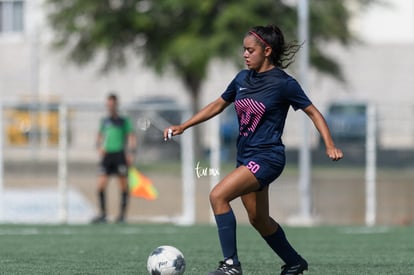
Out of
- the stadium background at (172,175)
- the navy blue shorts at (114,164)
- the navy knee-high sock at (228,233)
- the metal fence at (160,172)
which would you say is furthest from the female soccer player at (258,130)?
the stadium background at (172,175)

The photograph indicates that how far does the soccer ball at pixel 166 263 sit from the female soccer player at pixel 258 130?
364 millimetres

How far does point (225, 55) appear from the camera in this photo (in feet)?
101

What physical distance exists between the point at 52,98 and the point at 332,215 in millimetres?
22355

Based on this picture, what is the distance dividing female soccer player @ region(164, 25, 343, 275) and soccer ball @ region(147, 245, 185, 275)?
36cm

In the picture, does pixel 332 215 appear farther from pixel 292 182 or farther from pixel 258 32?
pixel 258 32

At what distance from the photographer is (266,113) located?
842 cm

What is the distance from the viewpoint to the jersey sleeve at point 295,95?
8.42m

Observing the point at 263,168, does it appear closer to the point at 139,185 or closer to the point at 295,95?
the point at 295,95

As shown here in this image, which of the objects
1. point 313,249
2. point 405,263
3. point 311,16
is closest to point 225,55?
point 311,16

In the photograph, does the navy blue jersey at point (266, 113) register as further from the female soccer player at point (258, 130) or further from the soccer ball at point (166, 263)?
the soccer ball at point (166, 263)

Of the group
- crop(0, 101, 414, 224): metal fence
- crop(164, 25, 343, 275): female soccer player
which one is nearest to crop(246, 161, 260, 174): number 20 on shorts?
crop(164, 25, 343, 275): female soccer player

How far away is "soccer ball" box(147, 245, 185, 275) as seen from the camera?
841 centimetres

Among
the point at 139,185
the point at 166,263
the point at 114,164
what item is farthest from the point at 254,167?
the point at 139,185

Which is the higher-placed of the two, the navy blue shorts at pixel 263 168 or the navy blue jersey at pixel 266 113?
the navy blue jersey at pixel 266 113
